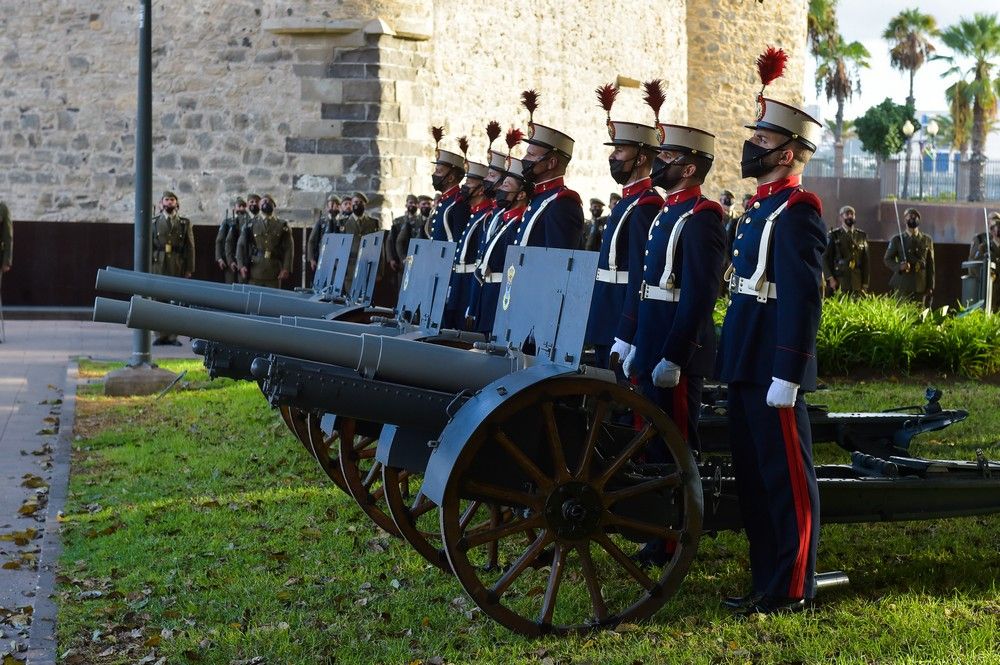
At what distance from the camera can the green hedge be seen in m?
13.3

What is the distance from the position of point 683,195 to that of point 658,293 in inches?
17.0

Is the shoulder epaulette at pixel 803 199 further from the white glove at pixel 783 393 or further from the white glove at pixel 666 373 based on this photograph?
the white glove at pixel 666 373

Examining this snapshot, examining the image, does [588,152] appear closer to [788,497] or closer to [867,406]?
[867,406]

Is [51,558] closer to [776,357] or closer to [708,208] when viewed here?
[708,208]

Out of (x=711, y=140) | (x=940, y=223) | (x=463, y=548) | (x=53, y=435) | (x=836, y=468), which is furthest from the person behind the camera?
(x=940, y=223)

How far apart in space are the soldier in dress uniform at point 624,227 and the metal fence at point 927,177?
3572 centimetres

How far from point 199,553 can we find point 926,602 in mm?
3239

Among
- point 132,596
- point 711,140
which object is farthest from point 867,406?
point 132,596

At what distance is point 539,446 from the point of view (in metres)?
5.16

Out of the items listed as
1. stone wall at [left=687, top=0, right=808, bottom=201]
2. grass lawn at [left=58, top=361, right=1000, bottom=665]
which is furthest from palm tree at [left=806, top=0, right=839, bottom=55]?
grass lawn at [left=58, top=361, right=1000, bottom=665]

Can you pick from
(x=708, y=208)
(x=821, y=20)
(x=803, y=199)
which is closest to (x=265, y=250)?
(x=708, y=208)

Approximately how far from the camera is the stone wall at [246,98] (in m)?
20.1

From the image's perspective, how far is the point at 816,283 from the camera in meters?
5.36

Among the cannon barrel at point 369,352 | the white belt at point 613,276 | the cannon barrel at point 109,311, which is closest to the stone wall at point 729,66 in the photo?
the white belt at point 613,276
